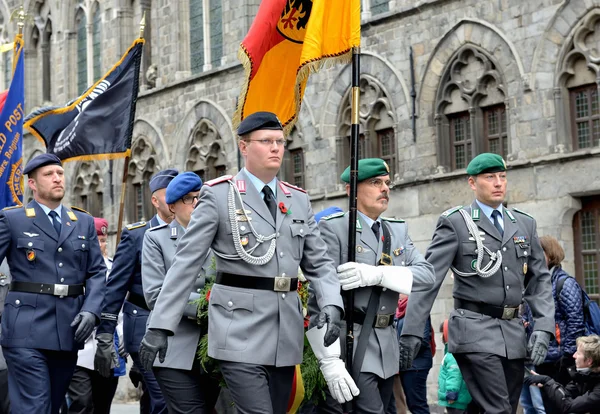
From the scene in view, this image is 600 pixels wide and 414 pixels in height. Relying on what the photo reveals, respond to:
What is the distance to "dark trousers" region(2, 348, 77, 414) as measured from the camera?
7.67 metres

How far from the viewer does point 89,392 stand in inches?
373

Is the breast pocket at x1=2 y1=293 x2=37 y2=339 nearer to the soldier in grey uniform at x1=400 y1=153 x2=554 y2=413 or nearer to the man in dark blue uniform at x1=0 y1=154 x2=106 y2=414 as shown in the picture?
the man in dark blue uniform at x1=0 y1=154 x2=106 y2=414

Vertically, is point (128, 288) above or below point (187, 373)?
above

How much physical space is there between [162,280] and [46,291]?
0.95 m

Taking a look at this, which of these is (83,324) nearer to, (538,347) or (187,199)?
(187,199)

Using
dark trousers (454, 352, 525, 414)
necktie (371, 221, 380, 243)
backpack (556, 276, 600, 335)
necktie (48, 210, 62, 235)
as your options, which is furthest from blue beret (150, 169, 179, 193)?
backpack (556, 276, 600, 335)

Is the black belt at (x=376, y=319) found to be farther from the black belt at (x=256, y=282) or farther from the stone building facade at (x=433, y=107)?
the stone building facade at (x=433, y=107)

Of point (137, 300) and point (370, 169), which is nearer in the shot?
point (370, 169)

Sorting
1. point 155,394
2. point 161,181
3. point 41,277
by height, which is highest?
point 161,181

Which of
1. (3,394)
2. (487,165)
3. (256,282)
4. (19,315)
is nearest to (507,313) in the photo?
(487,165)

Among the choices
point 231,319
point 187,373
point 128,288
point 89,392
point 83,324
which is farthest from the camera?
point 89,392

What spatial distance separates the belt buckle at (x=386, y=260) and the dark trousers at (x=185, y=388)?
1.20 m

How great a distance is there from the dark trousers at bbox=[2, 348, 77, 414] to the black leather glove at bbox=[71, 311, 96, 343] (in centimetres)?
A: 27

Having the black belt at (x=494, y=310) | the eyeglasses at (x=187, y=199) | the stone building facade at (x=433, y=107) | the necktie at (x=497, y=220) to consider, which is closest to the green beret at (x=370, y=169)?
Answer: the necktie at (x=497, y=220)
